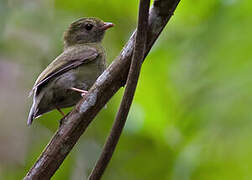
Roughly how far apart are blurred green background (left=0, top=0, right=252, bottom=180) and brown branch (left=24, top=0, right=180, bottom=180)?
82cm

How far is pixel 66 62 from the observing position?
416 centimetres

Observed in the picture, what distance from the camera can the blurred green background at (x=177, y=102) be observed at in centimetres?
341

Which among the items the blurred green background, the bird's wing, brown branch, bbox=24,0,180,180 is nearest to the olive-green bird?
the bird's wing

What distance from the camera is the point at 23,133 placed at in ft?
17.9

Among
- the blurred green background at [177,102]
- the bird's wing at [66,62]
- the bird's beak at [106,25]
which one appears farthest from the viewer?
the bird's beak at [106,25]

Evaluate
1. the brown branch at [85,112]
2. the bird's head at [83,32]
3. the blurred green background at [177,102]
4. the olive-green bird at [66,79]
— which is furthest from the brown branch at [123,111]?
the bird's head at [83,32]

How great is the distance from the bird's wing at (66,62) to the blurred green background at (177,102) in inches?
13.7

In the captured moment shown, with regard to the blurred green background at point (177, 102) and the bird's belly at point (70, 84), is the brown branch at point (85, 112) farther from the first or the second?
the bird's belly at point (70, 84)

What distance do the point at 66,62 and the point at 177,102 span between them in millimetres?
1052

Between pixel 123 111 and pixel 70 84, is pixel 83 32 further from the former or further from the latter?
pixel 123 111

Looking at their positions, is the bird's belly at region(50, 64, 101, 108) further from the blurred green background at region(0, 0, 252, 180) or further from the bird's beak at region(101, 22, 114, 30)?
the bird's beak at region(101, 22, 114, 30)

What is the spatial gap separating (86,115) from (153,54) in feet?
4.07

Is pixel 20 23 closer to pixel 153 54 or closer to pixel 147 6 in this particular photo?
pixel 153 54

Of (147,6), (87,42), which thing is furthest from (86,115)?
(87,42)
